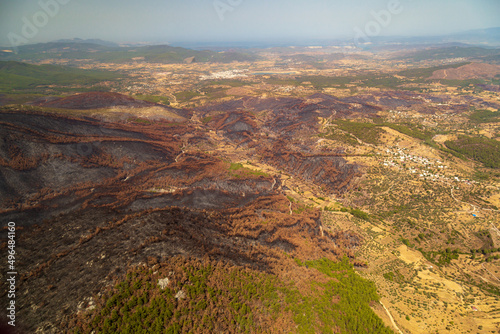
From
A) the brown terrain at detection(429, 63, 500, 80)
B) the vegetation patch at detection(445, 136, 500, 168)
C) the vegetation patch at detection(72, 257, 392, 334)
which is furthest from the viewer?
the brown terrain at detection(429, 63, 500, 80)

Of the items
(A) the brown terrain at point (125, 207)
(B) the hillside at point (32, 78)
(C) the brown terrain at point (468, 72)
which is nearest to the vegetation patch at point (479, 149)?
(A) the brown terrain at point (125, 207)

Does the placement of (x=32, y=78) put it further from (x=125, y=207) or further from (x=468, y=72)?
(x=468, y=72)

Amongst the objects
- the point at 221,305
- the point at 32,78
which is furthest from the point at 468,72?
the point at 32,78

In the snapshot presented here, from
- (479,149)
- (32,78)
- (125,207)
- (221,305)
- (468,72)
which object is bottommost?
(479,149)

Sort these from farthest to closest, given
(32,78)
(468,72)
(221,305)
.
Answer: (468,72), (32,78), (221,305)

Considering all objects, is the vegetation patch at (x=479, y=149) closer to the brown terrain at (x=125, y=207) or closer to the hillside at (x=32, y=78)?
the brown terrain at (x=125, y=207)

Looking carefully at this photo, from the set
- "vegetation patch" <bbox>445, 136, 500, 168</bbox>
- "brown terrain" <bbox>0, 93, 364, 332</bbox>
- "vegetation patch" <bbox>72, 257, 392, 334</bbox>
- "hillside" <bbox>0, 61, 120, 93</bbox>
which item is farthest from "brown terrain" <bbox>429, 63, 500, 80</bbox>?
"hillside" <bbox>0, 61, 120, 93</bbox>

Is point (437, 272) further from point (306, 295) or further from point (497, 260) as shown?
point (306, 295)

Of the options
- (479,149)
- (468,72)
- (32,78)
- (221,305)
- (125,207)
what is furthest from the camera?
(468,72)

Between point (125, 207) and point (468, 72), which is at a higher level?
point (468, 72)

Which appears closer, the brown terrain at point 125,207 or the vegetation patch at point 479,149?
the brown terrain at point 125,207

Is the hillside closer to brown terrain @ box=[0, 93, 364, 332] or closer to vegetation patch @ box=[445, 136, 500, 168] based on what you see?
brown terrain @ box=[0, 93, 364, 332]

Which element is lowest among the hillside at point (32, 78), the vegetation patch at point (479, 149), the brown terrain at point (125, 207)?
the vegetation patch at point (479, 149)
